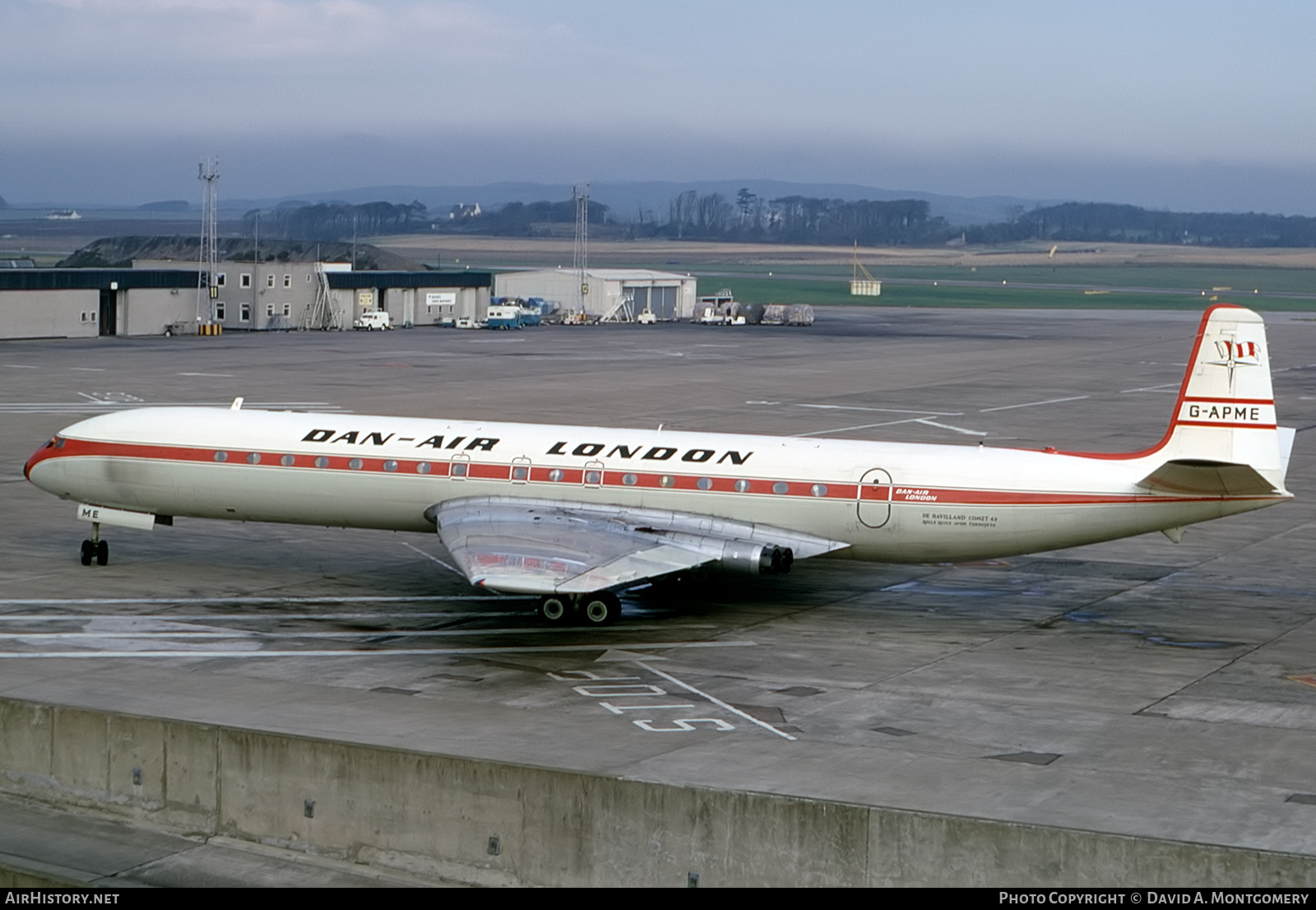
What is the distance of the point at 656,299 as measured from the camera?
150000 mm

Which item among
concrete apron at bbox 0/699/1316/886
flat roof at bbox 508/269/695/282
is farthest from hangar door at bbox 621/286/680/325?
concrete apron at bbox 0/699/1316/886

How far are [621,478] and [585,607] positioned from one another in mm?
3242

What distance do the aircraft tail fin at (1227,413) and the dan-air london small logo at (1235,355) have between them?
2 centimetres

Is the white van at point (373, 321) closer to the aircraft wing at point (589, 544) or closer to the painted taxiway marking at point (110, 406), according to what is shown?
the painted taxiway marking at point (110, 406)

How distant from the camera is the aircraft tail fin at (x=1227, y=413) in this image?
30.5 m

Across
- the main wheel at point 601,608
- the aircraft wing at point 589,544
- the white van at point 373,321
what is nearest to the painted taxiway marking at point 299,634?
the main wheel at point 601,608

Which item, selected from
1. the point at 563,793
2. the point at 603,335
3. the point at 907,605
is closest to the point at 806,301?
the point at 603,335

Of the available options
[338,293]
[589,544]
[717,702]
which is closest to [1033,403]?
[589,544]

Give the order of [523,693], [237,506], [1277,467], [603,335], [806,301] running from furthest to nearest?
[806,301]
[603,335]
[237,506]
[1277,467]
[523,693]

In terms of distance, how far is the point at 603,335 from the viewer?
121312 mm

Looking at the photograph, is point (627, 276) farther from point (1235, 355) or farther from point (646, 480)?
point (1235, 355)

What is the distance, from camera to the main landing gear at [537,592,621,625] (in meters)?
31.2

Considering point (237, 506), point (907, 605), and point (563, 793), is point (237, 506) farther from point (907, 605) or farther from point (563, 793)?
point (563, 793)
